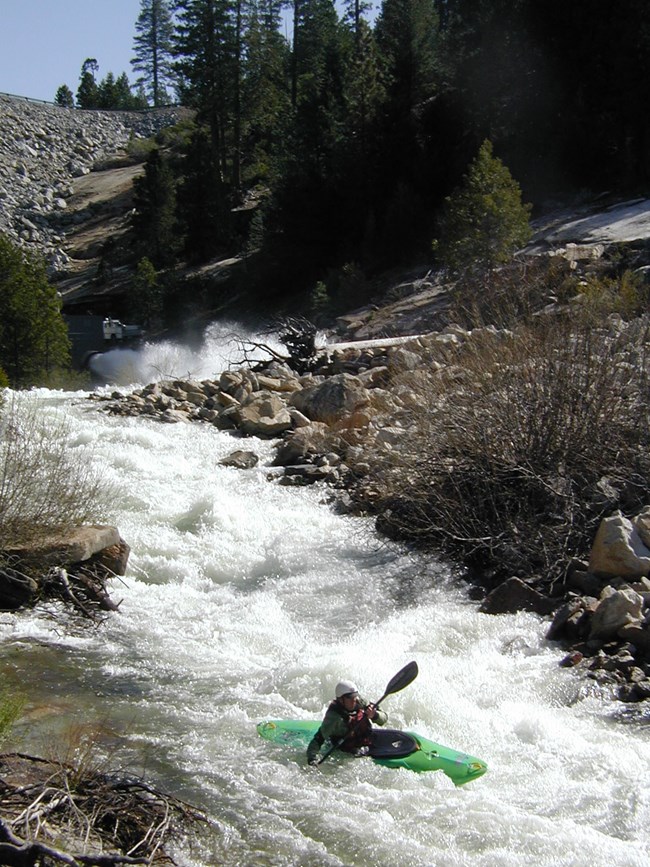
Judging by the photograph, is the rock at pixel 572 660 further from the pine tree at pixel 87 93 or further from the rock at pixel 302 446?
the pine tree at pixel 87 93

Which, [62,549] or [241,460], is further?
[241,460]

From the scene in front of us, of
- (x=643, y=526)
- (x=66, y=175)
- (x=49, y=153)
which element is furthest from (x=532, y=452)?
(x=49, y=153)

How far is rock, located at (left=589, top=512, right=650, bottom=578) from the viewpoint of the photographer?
795 cm

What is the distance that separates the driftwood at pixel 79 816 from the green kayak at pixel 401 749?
1.06 metres

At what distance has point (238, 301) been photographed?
33.0 meters

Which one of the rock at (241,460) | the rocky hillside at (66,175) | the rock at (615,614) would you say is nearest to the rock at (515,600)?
the rock at (615,614)

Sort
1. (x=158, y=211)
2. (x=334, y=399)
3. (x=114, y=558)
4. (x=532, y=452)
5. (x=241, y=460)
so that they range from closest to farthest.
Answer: (x=114, y=558) < (x=532, y=452) < (x=241, y=460) < (x=334, y=399) < (x=158, y=211)

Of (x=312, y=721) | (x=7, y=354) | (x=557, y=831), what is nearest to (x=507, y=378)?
(x=312, y=721)

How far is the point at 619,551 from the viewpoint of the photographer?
8000mm

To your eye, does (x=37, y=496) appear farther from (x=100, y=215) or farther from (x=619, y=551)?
(x=100, y=215)

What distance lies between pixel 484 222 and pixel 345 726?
1592 centimetres

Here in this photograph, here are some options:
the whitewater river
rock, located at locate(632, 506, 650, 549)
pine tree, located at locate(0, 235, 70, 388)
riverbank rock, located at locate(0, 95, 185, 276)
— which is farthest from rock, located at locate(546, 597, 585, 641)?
riverbank rock, located at locate(0, 95, 185, 276)

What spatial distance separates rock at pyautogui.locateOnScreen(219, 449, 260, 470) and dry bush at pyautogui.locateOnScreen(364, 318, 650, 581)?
3.24 meters

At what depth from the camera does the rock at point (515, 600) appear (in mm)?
8125
